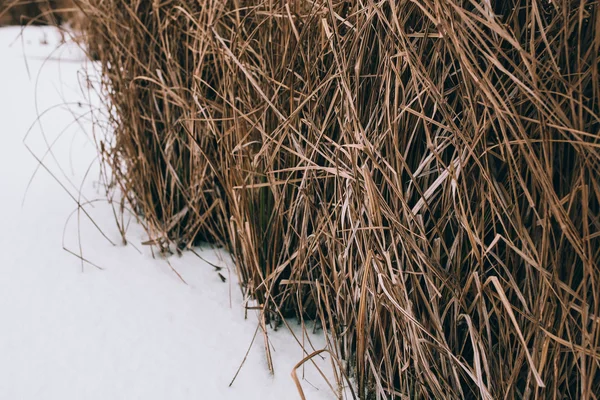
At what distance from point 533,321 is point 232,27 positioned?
806mm

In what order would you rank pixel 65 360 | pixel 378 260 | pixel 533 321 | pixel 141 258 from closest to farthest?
pixel 533 321
pixel 378 260
pixel 65 360
pixel 141 258

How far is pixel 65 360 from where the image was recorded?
90 cm

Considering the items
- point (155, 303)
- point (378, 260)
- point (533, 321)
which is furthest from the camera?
point (155, 303)

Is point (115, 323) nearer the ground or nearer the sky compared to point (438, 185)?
nearer the ground

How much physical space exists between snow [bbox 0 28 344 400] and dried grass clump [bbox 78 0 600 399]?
0.10m

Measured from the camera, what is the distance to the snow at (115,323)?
0.86m

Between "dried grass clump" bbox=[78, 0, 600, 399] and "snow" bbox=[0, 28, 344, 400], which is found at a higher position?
"dried grass clump" bbox=[78, 0, 600, 399]

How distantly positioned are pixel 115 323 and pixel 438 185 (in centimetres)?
68

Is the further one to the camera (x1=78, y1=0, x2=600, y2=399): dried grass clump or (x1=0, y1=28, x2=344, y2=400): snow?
(x1=0, y1=28, x2=344, y2=400): snow

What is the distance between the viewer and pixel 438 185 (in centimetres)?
71

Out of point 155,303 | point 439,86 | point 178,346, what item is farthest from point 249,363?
point 439,86

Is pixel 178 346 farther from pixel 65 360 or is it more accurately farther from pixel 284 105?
pixel 284 105

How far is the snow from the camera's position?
0.86 m

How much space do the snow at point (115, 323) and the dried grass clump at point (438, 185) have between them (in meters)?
0.10
